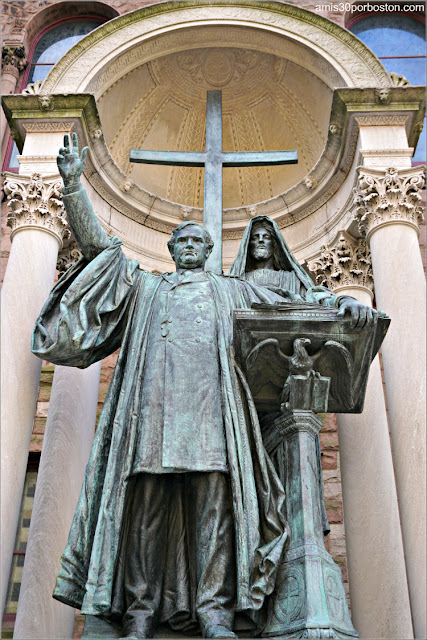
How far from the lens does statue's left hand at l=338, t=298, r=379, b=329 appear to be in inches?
192

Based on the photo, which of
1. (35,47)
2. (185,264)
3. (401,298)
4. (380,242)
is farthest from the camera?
(35,47)

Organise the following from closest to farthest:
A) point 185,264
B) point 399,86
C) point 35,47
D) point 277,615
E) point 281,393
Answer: point 277,615, point 281,393, point 185,264, point 399,86, point 35,47

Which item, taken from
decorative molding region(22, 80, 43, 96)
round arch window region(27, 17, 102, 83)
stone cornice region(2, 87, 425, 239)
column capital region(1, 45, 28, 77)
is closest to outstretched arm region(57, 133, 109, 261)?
stone cornice region(2, 87, 425, 239)

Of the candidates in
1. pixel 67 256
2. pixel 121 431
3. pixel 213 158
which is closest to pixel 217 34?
pixel 213 158

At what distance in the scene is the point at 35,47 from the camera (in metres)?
12.8

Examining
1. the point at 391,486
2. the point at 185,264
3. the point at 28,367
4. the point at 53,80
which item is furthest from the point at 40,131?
the point at 391,486

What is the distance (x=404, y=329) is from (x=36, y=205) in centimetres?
369

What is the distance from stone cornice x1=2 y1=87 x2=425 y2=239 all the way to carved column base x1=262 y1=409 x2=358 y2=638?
166 inches

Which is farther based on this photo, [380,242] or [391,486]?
[380,242]

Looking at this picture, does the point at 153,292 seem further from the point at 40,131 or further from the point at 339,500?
the point at 339,500

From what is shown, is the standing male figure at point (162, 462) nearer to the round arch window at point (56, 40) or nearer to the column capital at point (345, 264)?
the column capital at point (345, 264)

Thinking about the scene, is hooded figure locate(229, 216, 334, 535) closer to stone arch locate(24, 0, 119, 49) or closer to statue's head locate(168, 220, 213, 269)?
statue's head locate(168, 220, 213, 269)

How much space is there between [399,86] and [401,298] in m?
2.70

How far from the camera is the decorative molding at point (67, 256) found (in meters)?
8.05
